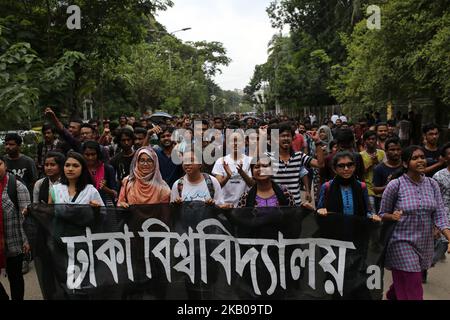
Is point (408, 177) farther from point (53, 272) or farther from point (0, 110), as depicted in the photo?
point (0, 110)

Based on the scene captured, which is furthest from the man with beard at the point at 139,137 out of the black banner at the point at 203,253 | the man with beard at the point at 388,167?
the man with beard at the point at 388,167

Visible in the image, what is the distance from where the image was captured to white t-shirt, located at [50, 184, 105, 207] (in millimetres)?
4074

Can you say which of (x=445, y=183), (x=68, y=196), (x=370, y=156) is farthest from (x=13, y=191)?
(x=370, y=156)

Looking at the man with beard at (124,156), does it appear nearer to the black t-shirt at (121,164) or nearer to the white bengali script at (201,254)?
the black t-shirt at (121,164)

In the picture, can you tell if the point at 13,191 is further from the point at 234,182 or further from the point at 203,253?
the point at 234,182

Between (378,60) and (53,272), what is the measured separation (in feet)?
40.8

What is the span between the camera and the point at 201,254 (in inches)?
154

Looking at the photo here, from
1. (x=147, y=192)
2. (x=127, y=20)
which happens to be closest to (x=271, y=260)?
(x=147, y=192)

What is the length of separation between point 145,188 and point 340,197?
1.70m

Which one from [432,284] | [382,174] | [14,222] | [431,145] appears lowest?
[432,284]

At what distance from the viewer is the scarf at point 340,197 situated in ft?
12.7

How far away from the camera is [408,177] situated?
3818 millimetres

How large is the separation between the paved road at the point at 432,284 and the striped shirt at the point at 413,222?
1.14 meters
